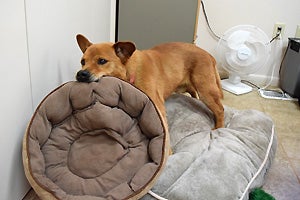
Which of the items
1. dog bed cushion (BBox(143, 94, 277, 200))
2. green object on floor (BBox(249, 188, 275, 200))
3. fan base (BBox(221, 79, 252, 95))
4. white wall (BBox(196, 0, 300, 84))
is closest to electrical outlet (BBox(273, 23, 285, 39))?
white wall (BBox(196, 0, 300, 84))

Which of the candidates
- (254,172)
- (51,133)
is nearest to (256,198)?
(254,172)

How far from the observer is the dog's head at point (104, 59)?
138 cm

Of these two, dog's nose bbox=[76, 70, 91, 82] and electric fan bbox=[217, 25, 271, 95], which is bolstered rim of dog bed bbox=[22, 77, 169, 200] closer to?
dog's nose bbox=[76, 70, 91, 82]

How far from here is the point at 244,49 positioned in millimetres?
2381

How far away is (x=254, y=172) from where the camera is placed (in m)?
1.43

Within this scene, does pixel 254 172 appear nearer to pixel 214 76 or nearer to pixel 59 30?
pixel 214 76

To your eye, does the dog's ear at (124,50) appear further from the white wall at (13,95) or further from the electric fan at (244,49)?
the electric fan at (244,49)

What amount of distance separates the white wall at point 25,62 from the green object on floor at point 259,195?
976mm

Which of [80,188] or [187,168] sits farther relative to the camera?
[187,168]

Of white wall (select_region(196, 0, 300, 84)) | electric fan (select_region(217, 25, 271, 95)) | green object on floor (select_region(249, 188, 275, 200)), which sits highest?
white wall (select_region(196, 0, 300, 84))

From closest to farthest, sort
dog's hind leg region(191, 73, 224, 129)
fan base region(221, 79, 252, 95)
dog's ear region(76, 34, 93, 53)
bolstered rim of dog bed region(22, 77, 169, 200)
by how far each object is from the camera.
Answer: bolstered rim of dog bed region(22, 77, 169, 200)
dog's ear region(76, 34, 93, 53)
dog's hind leg region(191, 73, 224, 129)
fan base region(221, 79, 252, 95)

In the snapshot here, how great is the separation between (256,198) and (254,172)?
0.40 feet

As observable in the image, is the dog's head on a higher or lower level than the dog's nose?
higher

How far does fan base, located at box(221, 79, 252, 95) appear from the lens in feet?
8.48
